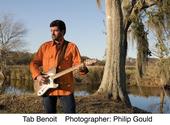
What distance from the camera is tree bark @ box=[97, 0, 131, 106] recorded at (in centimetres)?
1184

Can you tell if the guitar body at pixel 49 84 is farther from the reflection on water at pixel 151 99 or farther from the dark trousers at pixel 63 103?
the reflection on water at pixel 151 99

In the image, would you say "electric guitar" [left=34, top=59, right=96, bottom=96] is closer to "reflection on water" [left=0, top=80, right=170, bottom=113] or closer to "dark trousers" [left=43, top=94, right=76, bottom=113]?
"dark trousers" [left=43, top=94, right=76, bottom=113]

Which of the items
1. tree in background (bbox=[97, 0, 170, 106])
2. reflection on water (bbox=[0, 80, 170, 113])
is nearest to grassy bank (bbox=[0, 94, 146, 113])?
tree in background (bbox=[97, 0, 170, 106])

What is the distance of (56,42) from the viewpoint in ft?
16.7

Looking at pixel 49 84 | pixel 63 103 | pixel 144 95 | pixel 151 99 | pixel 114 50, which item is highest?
pixel 114 50

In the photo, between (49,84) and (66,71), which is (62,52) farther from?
(49,84)

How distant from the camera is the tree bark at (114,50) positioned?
11.8 meters

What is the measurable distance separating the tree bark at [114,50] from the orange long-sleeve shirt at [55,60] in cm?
671

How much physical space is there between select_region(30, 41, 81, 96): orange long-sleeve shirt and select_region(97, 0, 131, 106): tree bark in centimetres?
671

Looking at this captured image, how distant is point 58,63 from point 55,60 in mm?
47

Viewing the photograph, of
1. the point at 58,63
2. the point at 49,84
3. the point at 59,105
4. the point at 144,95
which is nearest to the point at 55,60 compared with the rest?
the point at 58,63

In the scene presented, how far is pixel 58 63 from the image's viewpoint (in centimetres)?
509

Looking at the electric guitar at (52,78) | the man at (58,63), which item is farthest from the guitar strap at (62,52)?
the electric guitar at (52,78)

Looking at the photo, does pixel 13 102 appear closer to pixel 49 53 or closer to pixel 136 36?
pixel 136 36
